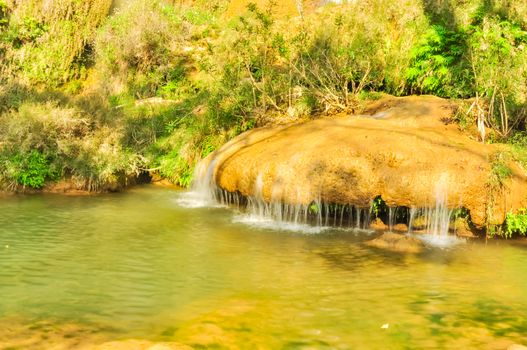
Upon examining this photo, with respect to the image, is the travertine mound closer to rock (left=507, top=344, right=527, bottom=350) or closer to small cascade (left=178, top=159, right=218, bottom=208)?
small cascade (left=178, top=159, right=218, bottom=208)

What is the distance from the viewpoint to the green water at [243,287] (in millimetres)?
5344

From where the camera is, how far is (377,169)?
9656 millimetres

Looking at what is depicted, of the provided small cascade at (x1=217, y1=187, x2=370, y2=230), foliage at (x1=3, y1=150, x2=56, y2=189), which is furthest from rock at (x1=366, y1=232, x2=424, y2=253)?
foliage at (x1=3, y1=150, x2=56, y2=189)

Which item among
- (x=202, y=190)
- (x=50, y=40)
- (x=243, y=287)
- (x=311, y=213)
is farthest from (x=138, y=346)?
(x=50, y=40)

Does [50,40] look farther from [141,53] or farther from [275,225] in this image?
[275,225]

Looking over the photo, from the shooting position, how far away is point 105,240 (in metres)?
8.74

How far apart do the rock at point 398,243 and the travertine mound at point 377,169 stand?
0.89 m

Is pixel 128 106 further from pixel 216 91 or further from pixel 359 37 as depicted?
pixel 359 37

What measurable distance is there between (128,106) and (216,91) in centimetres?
375

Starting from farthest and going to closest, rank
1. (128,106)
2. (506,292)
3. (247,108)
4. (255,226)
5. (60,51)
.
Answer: (60,51)
(128,106)
(247,108)
(255,226)
(506,292)

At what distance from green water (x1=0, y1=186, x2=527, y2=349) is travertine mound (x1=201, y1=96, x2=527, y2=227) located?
723 millimetres

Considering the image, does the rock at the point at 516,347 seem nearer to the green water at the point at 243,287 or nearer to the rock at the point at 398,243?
the green water at the point at 243,287

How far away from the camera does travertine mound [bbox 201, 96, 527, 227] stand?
934 centimetres

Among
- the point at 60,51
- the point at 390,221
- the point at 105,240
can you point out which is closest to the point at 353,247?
the point at 390,221
